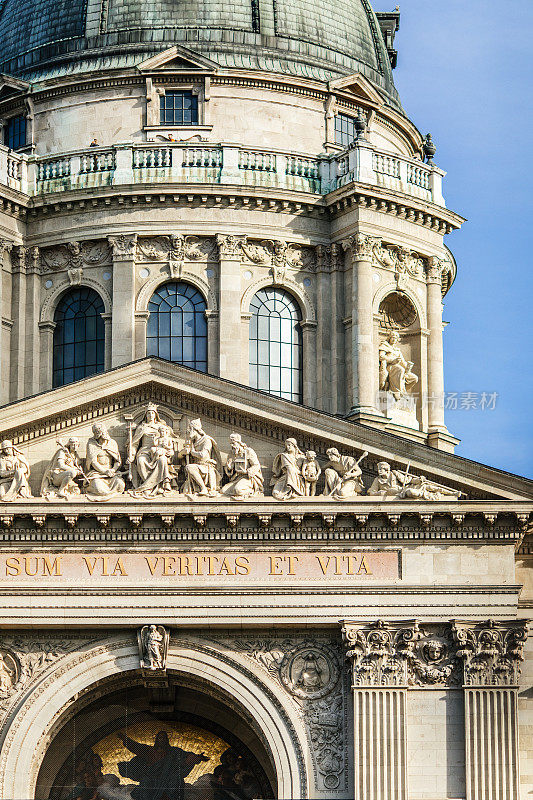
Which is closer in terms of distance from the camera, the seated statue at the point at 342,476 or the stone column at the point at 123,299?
the seated statue at the point at 342,476

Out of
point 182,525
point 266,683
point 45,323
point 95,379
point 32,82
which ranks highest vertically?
point 32,82

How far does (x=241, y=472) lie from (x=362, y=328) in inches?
531

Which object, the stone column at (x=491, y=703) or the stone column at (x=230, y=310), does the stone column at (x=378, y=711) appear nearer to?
the stone column at (x=491, y=703)

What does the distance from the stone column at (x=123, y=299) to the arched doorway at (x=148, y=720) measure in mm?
13091

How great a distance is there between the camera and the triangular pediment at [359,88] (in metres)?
60.9

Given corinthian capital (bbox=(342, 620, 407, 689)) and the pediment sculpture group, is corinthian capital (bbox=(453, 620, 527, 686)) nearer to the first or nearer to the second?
corinthian capital (bbox=(342, 620, 407, 689))

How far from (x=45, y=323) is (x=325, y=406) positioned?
A: 819 cm

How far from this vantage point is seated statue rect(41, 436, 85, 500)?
43.9 metres

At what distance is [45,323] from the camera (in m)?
57.9

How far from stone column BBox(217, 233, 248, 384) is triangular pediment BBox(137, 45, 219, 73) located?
18.3 feet

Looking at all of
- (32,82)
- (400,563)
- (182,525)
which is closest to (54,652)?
(182,525)

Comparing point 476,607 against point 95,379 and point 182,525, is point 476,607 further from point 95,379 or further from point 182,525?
point 95,379

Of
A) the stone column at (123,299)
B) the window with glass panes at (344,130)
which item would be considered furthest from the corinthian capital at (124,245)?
the window with glass panes at (344,130)

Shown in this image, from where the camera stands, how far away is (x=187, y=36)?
61.2 meters
